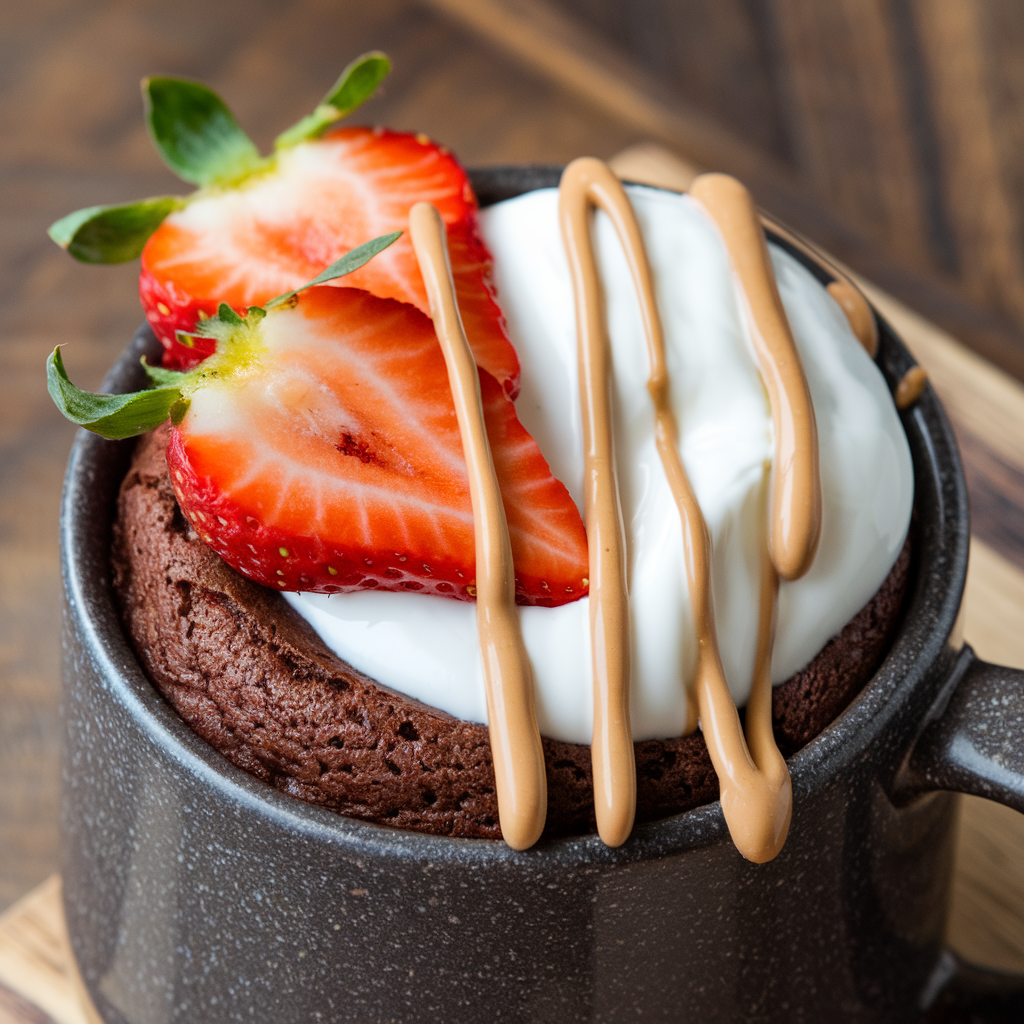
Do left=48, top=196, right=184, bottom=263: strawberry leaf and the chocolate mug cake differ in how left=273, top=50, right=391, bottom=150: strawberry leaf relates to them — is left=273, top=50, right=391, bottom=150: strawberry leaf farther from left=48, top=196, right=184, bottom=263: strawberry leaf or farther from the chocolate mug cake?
the chocolate mug cake

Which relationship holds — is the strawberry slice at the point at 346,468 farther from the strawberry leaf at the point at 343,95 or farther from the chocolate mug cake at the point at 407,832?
the strawberry leaf at the point at 343,95

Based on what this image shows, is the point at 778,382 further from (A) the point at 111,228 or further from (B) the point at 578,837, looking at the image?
(A) the point at 111,228

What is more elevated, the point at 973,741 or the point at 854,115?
the point at 973,741

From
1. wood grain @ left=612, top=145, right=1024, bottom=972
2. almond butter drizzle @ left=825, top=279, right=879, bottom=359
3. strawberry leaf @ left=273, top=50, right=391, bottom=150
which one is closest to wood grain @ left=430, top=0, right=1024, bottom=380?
wood grain @ left=612, top=145, right=1024, bottom=972

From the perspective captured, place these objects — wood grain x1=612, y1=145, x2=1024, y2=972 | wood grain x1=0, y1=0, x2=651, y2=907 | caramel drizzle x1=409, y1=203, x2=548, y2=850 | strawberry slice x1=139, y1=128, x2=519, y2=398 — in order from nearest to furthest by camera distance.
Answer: caramel drizzle x1=409, y1=203, x2=548, y2=850 → strawberry slice x1=139, y1=128, x2=519, y2=398 → wood grain x1=612, y1=145, x2=1024, y2=972 → wood grain x1=0, y1=0, x2=651, y2=907

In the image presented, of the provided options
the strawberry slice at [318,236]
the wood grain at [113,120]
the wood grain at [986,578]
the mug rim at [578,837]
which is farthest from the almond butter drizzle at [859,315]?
the wood grain at [113,120]

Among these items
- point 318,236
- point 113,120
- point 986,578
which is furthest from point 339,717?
point 113,120

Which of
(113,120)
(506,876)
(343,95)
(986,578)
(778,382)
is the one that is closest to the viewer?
(506,876)

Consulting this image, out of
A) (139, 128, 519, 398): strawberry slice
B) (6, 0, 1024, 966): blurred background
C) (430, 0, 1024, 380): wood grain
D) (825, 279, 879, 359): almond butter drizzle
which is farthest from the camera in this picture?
(430, 0, 1024, 380): wood grain
